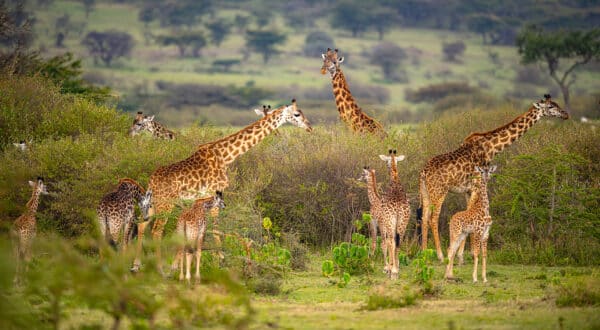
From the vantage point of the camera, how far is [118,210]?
13320mm

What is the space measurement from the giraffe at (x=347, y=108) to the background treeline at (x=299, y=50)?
2323 centimetres

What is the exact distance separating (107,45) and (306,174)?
5581 centimetres

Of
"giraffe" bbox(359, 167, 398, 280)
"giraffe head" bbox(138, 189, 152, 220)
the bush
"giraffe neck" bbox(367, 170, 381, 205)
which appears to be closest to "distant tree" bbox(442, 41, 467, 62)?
the bush

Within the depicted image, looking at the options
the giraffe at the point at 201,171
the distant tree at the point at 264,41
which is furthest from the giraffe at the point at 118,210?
the distant tree at the point at 264,41

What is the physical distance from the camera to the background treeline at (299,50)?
56.2 meters

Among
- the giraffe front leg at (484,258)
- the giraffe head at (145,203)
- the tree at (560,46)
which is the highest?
the tree at (560,46)

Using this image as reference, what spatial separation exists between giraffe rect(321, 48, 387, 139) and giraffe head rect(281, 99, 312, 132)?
3634mm

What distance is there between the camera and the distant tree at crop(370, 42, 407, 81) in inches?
2832

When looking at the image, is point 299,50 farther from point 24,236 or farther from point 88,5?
point 24,236

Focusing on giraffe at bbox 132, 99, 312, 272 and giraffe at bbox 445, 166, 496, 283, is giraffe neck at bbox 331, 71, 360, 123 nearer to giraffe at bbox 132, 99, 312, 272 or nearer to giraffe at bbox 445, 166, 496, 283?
giraffe at bbox 132, 99, 312, 272

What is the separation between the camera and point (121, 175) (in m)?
16.1

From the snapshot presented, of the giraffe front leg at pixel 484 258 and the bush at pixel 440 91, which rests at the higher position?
the bush at pixel 440 91

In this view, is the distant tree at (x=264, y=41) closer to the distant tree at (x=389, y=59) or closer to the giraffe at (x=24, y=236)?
the distant tree at (x=389, y=59)

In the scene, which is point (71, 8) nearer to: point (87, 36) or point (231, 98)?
point (87, 36)
